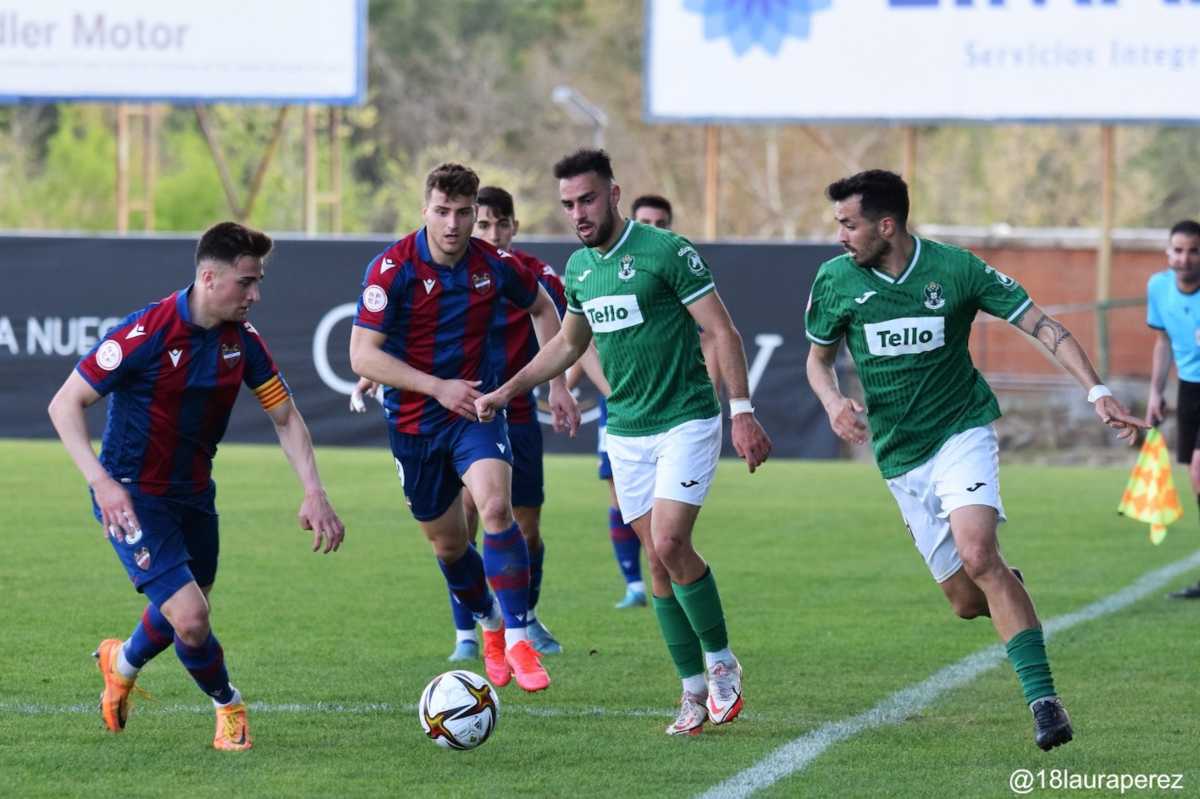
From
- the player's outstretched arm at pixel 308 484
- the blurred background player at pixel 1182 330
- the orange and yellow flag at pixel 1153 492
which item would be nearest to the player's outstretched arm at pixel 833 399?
the player's outstretched arm at pixel 308 484

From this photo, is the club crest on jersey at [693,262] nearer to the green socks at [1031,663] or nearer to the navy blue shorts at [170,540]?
the green socks at [1031,663]

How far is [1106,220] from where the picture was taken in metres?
25.4

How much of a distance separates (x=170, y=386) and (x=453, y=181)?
4.98 ft

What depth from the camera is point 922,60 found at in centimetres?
2438

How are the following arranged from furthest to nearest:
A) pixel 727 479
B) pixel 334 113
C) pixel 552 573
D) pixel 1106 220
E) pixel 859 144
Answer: pixel 859 144
pixel 334 113
pixel 1106 220
pixel 727 479
pixel 552 573

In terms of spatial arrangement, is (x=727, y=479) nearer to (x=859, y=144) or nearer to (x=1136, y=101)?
(x=1136, y=101)

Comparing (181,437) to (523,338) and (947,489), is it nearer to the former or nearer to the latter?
(523,338)

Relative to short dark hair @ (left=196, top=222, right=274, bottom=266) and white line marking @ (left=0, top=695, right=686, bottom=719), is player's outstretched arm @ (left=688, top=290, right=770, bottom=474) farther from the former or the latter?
short dark hair @ (left=196, top=222, right=274, bottom=266)

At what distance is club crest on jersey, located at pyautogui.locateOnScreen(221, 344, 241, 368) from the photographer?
6.77 m

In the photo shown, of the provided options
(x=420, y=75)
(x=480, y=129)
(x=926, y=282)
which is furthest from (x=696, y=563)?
(x=420, y=75)

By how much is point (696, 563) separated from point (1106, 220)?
1958 centimetres

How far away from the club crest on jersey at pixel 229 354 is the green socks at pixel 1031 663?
9.36 feet

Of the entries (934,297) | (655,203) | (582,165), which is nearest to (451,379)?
(582,165)

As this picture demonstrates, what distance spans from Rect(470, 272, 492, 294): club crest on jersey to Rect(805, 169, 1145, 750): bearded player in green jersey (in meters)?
1.57
